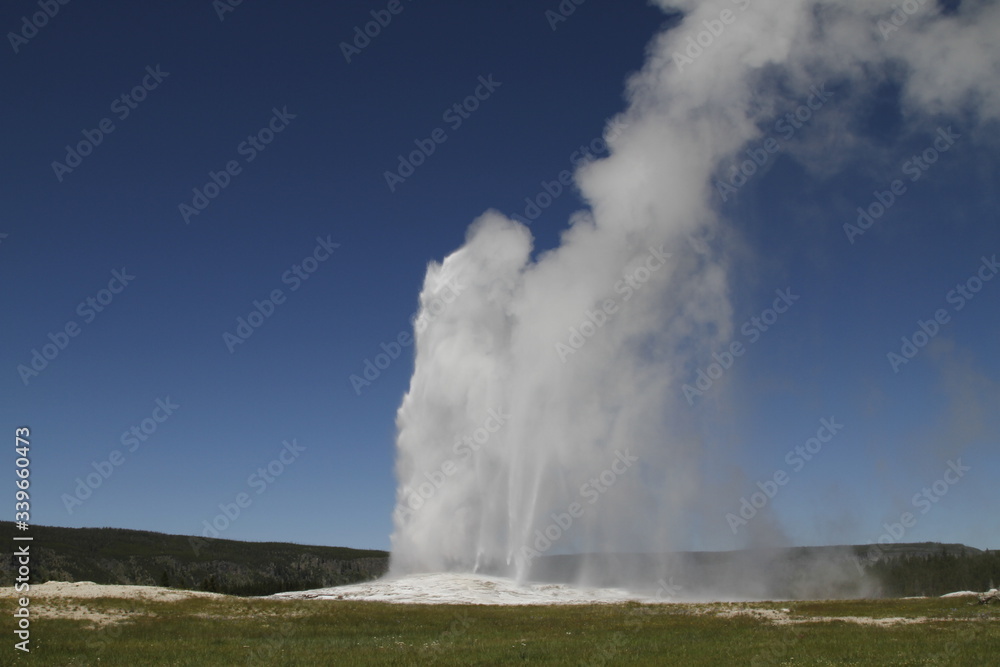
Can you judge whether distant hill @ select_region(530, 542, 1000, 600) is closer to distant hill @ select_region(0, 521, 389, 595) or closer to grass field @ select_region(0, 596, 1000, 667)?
grass field @ select_region(0, 596, 1000, 667)

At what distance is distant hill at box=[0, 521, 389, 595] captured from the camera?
12825cm

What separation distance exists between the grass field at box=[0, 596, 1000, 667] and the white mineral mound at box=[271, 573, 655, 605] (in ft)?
17.7

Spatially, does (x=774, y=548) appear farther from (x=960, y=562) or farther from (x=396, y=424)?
(x=960, y=562)

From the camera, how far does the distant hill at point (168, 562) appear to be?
12825 centimetres

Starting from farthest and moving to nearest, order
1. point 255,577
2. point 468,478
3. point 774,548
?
point 255,577 → point 774,548 → point 468,478

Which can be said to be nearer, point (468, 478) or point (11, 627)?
point (11, 627)

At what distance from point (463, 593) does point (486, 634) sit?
21.4 meters

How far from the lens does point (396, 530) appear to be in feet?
235

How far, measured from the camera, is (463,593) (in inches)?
2124

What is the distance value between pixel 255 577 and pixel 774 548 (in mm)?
104436

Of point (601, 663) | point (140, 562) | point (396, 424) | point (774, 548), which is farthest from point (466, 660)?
point (140, 562)

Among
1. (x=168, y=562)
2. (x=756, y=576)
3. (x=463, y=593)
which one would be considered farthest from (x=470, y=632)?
(x=168, y=562)

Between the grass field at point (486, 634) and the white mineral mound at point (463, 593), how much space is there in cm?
541

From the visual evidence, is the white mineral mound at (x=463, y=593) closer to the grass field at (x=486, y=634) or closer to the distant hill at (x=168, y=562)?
the grass field at (x=486, y=634)
